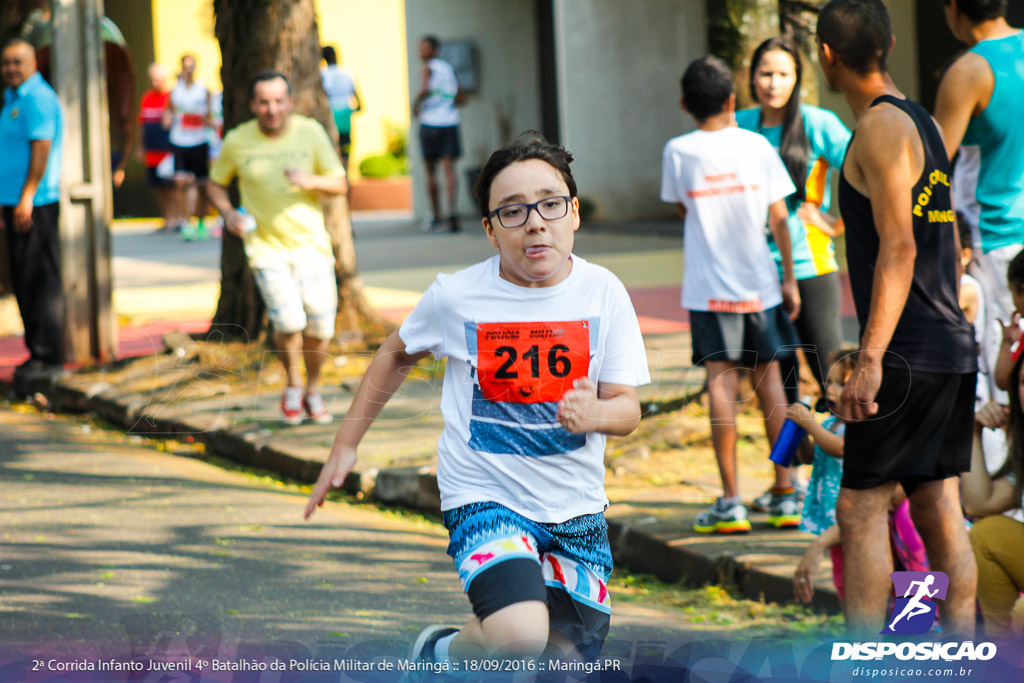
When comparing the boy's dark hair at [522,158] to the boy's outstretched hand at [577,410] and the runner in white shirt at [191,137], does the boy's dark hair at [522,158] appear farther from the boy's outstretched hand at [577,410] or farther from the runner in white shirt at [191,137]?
the runner in white shirt at [191,137]

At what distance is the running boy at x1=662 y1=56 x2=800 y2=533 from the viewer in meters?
5.70

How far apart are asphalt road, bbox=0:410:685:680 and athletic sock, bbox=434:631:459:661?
3.19 ft

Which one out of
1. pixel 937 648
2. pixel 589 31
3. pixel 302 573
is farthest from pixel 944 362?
pixel 589 31

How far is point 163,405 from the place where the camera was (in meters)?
8.74

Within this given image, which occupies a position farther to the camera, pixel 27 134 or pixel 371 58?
pixel 371 58

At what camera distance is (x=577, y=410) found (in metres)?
3.29

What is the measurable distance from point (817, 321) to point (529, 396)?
9.31ft

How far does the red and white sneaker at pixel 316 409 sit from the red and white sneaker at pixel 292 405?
0.16ft

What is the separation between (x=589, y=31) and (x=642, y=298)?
7.25m

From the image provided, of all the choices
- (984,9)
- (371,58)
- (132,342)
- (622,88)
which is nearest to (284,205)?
(132,342)

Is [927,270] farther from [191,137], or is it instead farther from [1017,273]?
[191,137]

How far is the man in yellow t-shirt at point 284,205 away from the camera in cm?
765

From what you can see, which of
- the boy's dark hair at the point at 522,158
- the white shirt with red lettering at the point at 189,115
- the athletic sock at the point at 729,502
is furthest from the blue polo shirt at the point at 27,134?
the white shirt with red lettering at the point at 189,115

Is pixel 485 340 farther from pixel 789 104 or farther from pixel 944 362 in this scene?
pixel 789 104
